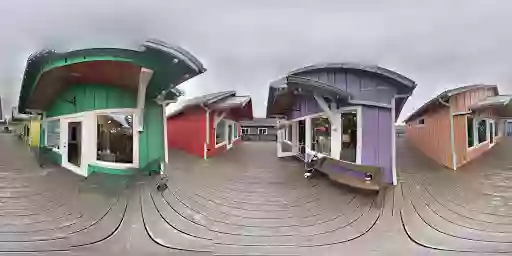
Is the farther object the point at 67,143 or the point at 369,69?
the point at 67,143

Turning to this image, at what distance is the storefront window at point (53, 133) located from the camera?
1.11 meters

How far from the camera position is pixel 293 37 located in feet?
3.79

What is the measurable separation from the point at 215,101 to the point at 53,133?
66 centimetres

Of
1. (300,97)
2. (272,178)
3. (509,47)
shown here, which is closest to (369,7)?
(300,97)

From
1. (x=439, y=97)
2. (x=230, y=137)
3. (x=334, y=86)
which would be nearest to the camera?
(x=334, y=86)

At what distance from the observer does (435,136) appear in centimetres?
112

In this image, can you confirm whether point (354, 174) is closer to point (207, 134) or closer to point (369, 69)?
point (369, 69)

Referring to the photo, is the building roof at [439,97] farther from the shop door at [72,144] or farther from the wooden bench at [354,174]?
the shop door at [72,144]

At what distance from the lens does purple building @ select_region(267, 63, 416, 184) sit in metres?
0.96

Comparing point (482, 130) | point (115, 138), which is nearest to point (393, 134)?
point (482, 130)

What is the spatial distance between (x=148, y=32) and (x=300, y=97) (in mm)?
618

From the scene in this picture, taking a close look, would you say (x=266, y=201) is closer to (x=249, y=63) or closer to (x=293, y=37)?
(x=249, y=63)

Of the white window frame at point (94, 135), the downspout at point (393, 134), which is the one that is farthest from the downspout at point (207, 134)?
the downspout at point (393, 134)

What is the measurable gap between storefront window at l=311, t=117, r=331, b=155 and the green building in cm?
46
